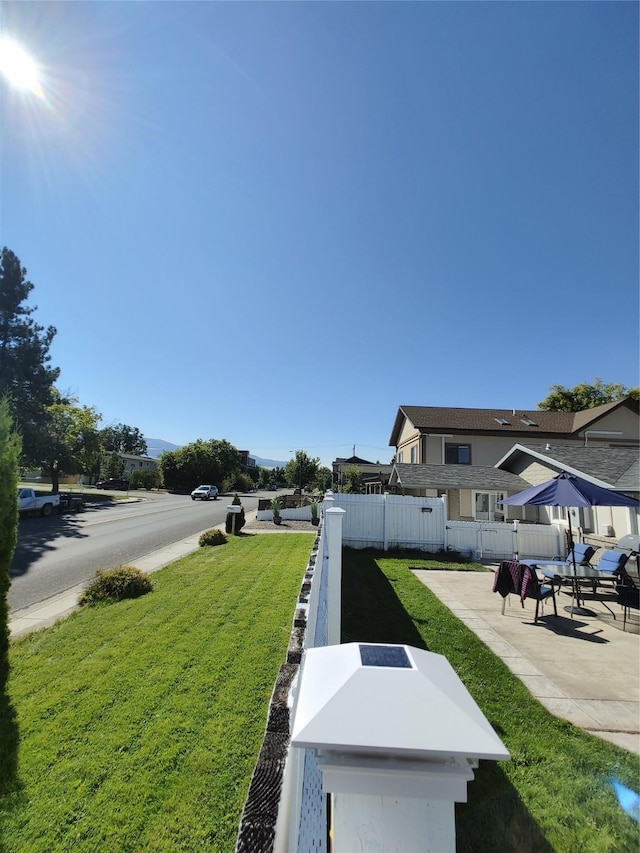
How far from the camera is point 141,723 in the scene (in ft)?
12.0

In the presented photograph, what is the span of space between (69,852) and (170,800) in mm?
611

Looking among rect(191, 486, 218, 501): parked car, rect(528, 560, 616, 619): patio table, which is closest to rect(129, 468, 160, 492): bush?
rect(191, 486, 218, 501): parked car

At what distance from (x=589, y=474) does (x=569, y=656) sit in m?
9.52

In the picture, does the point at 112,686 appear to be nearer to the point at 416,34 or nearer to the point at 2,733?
the point at 2,733

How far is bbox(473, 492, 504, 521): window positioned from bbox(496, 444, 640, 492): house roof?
11.2ft

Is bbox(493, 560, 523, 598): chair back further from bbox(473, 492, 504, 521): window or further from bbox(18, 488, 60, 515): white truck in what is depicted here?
bbox(18, 488, 60, 515): white truck

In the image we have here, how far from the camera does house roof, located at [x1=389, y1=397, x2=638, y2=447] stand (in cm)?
2703

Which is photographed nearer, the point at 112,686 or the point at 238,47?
the point at 112,686

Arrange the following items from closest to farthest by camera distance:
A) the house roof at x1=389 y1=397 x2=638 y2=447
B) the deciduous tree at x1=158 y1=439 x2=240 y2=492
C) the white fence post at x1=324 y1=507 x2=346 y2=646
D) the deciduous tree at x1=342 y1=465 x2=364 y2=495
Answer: the white fence post at x1=324 y1=507 x2=346 y2=646 < the house roof at x1=389 y1=397 x2=638 y2=447 < the deciduous tree at x1=342 y1=465 x2=364 y2=495 < the deciduous tree at x1=158 y1=439 x2=240 y2=492

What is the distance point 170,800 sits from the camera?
2.77 m

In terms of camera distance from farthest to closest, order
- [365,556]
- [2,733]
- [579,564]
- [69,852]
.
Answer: [365,556] → [579,564] → [2,733] → [69,852]

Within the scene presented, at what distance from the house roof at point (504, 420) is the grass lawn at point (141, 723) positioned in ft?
76.0

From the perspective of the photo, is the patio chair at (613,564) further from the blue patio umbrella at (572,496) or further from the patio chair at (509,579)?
the patio chair at (509,579)

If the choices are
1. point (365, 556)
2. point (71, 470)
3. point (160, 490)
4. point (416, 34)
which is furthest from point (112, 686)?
point (160, 490)
